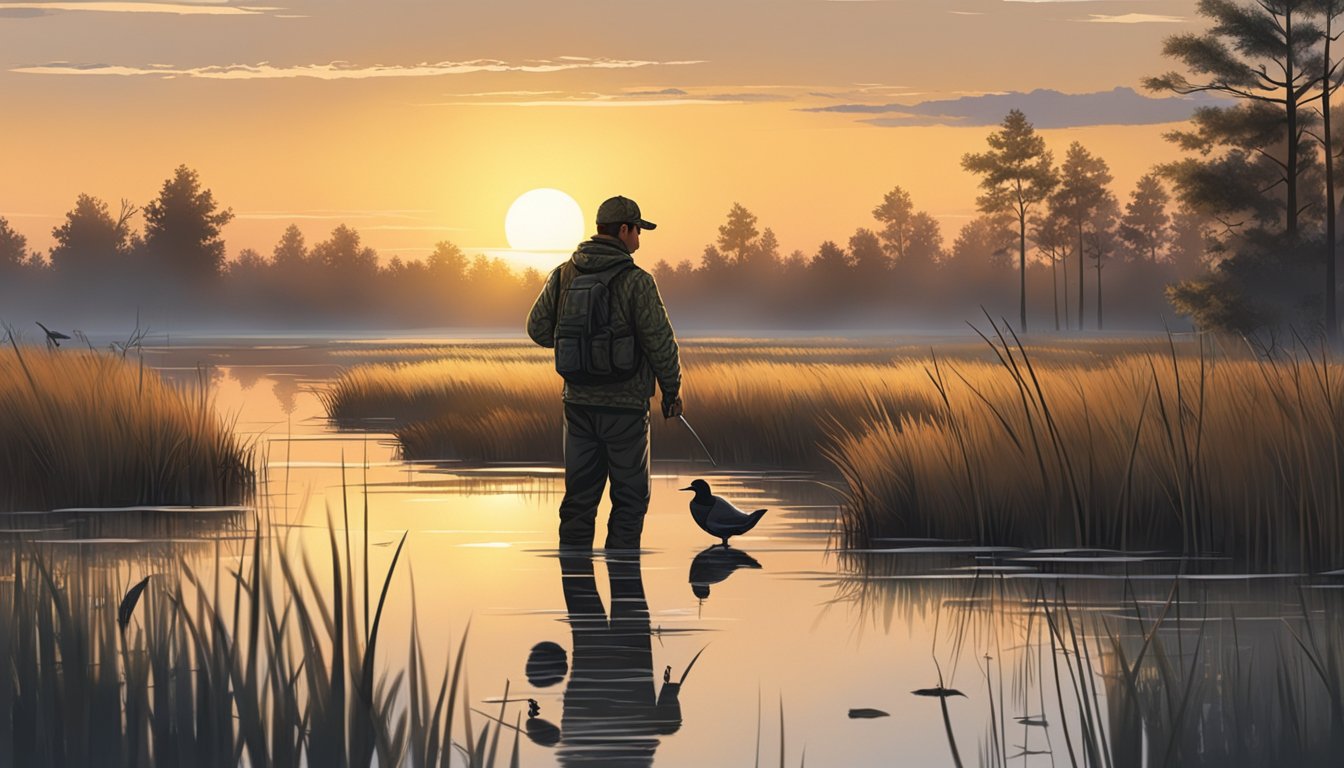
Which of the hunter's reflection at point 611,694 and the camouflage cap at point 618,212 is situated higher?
the camouflage cap at point 618,212

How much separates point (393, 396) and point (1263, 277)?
24.0m

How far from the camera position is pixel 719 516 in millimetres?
12430

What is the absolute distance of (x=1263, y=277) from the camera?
45562mm

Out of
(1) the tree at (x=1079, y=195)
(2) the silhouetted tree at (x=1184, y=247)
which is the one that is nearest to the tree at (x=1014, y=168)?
(1) the tree at (x=1079, y=195)

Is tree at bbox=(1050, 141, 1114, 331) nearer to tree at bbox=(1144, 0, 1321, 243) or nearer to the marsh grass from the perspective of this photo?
tree at bbox=(1144, 0, 1321, 243)

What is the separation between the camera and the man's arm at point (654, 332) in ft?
38.1

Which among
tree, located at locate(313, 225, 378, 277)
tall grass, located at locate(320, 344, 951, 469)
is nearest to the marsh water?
tall grass, located at locate(320, 344, 951, 469)

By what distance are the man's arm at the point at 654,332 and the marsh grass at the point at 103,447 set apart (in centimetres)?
513

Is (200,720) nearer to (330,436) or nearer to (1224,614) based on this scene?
(1224,614)

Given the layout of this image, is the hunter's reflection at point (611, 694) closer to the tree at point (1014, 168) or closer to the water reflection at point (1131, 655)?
the water reflection at point (1131, 655)

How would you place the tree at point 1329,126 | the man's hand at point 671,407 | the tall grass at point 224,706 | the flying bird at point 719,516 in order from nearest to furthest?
the tall grass at point 224,706, the man's hand at point 671,407, the flying bird at point 719,516, the tree at point 1329,126

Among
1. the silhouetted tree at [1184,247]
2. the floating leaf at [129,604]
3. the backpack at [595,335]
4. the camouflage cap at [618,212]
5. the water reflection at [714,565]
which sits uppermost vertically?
the silhouetted tree at [1184,247]

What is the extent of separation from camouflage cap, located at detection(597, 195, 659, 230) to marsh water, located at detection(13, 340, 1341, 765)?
216 cm

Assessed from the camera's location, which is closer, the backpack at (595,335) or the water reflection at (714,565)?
the water reflection at (714,565)
